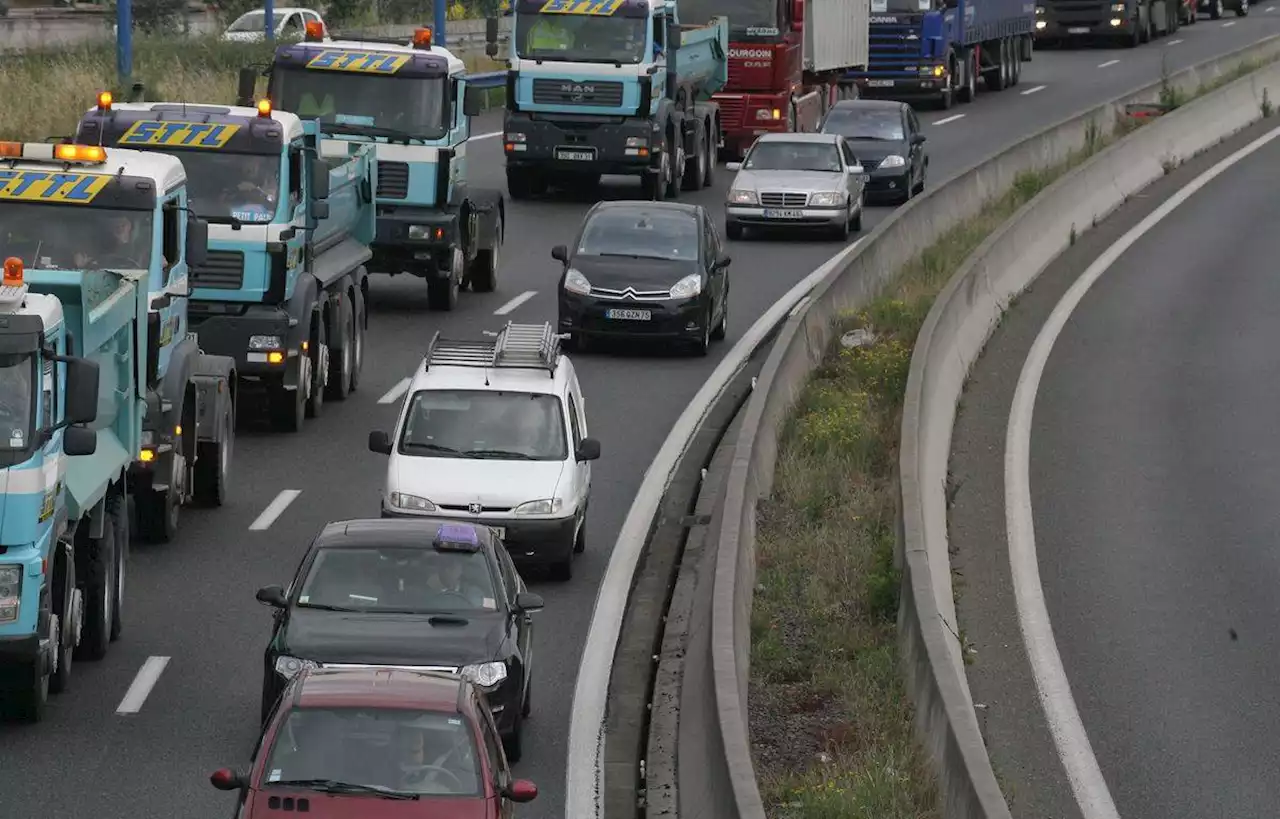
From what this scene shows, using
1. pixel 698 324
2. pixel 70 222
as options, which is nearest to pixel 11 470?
pixel 70 222

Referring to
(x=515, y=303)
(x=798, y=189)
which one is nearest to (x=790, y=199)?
(x=798, y=189)

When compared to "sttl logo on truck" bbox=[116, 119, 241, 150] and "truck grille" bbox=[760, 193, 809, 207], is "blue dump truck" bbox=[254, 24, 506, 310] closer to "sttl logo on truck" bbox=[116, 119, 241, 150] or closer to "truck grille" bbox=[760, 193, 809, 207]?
"sttl logo on truck" bbox=[116, 119, 241, 150]

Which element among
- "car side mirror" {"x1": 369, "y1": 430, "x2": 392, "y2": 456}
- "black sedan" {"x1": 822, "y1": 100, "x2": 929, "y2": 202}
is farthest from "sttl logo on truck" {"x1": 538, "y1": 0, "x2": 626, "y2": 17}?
"car side mirror" {"x1": 369, "y1": 430, "x2": 392, "y2": 456}

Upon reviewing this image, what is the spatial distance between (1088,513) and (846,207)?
58.1 feet

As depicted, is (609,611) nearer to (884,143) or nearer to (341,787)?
(341,787)

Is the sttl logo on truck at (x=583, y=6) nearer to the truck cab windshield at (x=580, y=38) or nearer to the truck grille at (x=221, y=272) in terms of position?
the truck cab windshield at (x=580, y=38)

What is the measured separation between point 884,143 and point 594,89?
5575 mm

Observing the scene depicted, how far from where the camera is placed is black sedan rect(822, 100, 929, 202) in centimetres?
4191

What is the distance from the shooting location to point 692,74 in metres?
42.2

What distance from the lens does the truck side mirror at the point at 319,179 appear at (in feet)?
78.9

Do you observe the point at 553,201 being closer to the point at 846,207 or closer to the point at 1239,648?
the point at 846,207

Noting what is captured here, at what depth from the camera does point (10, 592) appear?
14.1m

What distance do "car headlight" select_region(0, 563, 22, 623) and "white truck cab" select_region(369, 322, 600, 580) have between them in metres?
4.47

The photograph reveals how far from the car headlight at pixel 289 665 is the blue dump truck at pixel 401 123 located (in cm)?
1591
